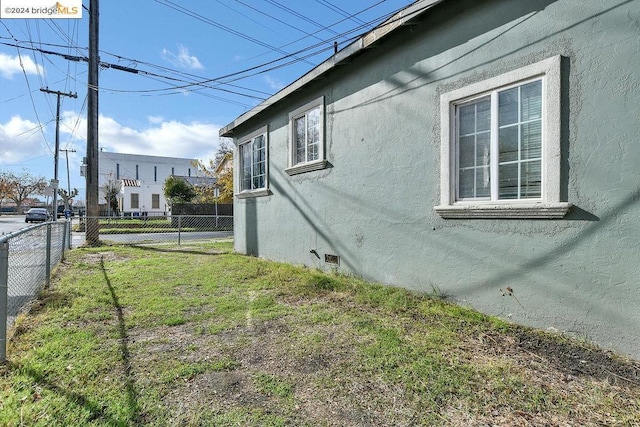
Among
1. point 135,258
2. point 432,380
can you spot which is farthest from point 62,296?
point 432,380

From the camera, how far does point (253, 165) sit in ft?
32.2

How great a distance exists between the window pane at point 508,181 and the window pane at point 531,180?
0.08m

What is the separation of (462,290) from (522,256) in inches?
33.5

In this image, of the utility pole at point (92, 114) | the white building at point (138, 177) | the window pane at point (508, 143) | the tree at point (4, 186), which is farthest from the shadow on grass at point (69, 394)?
the tree at point (4, 186)

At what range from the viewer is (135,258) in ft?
30.8

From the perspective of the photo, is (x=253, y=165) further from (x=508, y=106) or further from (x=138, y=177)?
(x=138, y=177)

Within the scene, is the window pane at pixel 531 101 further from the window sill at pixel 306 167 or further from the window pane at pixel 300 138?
the window pane at pixel 300 138

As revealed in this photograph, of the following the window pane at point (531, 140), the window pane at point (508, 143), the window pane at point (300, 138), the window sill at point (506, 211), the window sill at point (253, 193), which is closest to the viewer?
the window sill at point (506, 211)

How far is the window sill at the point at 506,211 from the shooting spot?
339cm

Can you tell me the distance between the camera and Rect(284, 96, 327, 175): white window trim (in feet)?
22.4

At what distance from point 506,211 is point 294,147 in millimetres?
4996

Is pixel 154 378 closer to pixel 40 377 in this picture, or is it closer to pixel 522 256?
pixel 40 377

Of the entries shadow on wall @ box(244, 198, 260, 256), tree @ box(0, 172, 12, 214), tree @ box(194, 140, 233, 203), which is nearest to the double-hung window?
shadow on wall @ box(244, 198, 260, 256)

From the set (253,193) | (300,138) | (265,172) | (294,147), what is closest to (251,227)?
(253,193)
